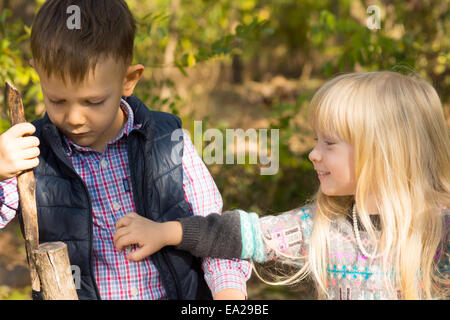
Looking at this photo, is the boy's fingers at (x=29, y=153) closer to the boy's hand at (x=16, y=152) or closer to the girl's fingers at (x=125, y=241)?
the boy's hand at (x=16, y=152)

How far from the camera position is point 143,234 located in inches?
78.0

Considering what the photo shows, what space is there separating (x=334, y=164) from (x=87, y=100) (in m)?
0.91

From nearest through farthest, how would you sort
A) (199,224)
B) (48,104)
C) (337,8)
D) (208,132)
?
(48,104), (199,224), (208,132), (337,8)

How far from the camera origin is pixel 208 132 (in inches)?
147

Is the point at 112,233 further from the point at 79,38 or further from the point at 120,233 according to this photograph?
the point at 79,38

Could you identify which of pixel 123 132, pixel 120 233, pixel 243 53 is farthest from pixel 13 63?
pixel 243 53

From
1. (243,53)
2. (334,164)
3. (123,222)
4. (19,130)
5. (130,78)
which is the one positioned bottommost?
(123,222)

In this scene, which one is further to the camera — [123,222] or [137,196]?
[137,196]

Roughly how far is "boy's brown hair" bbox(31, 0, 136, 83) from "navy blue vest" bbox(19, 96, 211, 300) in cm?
29

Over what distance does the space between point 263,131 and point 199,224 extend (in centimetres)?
238

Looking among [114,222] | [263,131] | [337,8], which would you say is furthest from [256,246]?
[337,8]

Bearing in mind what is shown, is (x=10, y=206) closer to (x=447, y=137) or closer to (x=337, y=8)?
(x=447, y=137)

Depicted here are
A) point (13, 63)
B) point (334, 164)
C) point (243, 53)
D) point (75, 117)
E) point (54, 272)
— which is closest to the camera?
point (54, 272)

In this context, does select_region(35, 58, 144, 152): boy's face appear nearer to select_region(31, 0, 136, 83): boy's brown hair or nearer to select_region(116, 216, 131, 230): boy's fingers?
select_region(31, 0, 136, 83): boy's brown hair
